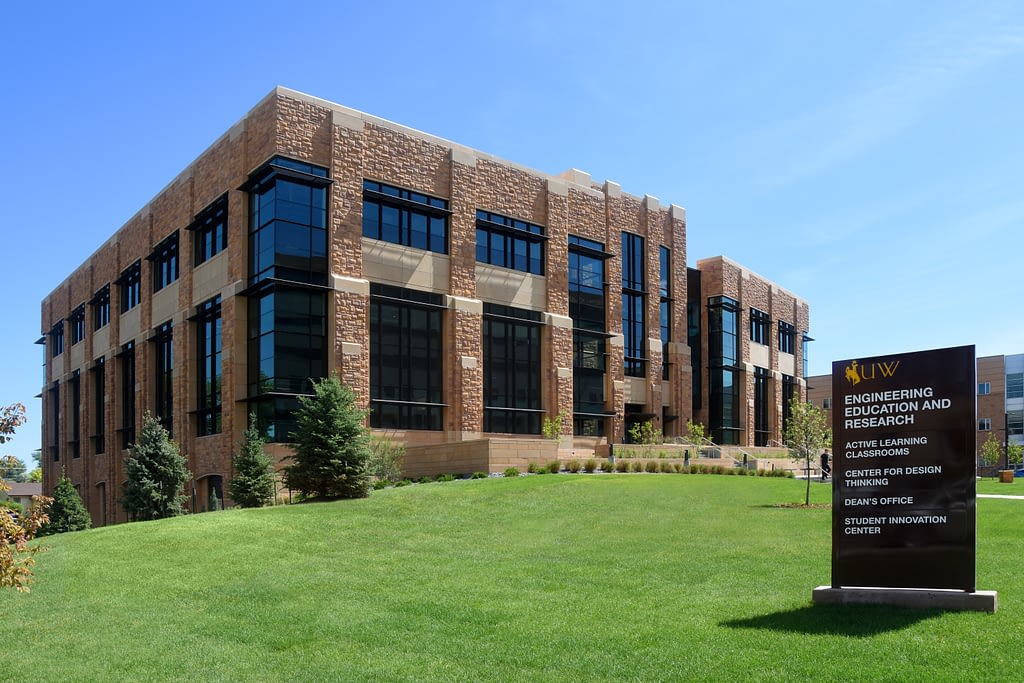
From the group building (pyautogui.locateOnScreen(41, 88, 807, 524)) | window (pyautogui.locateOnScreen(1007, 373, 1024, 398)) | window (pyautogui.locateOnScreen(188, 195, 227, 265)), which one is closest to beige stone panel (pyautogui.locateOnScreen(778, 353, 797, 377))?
building (pyautogui.locateOnScreen(41, 88, 807, 524))

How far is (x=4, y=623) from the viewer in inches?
544

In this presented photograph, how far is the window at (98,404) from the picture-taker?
6325cm

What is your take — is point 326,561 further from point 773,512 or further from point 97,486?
point 97,486

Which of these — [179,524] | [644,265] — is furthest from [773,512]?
[644,265]

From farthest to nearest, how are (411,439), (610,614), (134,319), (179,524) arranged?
(134,319) → (411,439) → (179,524) → (610,614)

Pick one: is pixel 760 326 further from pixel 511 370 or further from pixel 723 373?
pixel 511 370

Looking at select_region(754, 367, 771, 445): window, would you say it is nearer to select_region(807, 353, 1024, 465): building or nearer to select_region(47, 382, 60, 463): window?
select_region(807, 353, 1024, 465): building

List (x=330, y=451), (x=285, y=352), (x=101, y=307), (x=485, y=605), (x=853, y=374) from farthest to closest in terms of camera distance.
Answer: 1. (x=101, y=307)
2. (x=285, y=352)
3. (x=330, y=451)
4. (x=485, y=605)
5. (x=853, y=374)

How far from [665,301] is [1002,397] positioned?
185 feet

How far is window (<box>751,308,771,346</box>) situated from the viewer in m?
76.4

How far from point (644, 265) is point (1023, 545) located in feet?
147

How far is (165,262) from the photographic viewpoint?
5347cm

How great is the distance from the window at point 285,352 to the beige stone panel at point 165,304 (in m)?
11.2

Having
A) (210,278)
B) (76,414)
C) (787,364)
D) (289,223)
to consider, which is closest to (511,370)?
(289,223)
